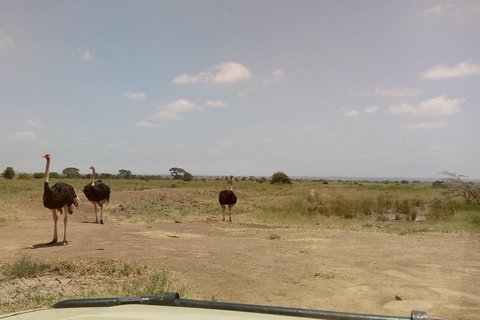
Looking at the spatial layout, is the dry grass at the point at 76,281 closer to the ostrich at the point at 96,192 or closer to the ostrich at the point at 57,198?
the ostrich at the point at 57,198

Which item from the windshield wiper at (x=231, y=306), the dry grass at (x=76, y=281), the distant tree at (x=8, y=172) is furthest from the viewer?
the distant tree at (x=8, y=172)

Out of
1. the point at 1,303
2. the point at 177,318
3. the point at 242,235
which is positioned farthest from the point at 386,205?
the point at 177,318

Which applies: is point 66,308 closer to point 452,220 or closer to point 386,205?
point 452,220

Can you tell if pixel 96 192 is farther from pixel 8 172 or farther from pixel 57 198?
pixel 8 172

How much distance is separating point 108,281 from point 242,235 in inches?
318

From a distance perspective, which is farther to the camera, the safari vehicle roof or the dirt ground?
the dirt ground

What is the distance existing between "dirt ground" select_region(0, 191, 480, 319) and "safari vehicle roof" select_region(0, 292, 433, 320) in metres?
4.62

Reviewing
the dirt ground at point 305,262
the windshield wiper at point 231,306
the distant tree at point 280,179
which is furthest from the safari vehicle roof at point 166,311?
the distant tree at point 280,179

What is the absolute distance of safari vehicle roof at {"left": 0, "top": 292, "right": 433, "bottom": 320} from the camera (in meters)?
2.37

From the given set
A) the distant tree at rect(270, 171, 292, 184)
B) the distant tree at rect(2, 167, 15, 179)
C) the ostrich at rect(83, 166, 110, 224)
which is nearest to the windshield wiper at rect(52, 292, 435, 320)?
the ostrich at rect(83, 166, 110, 224)

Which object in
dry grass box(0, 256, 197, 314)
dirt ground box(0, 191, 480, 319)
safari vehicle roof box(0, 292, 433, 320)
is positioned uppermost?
safari vehicle roof box(0, 292, 433, 320)

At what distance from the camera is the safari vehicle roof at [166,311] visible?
7.78 feet

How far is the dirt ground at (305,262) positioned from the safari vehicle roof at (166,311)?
4617 millimetres

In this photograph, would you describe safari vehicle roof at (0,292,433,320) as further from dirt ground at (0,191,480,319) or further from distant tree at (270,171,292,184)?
distant tree at (270,171,292,184)
